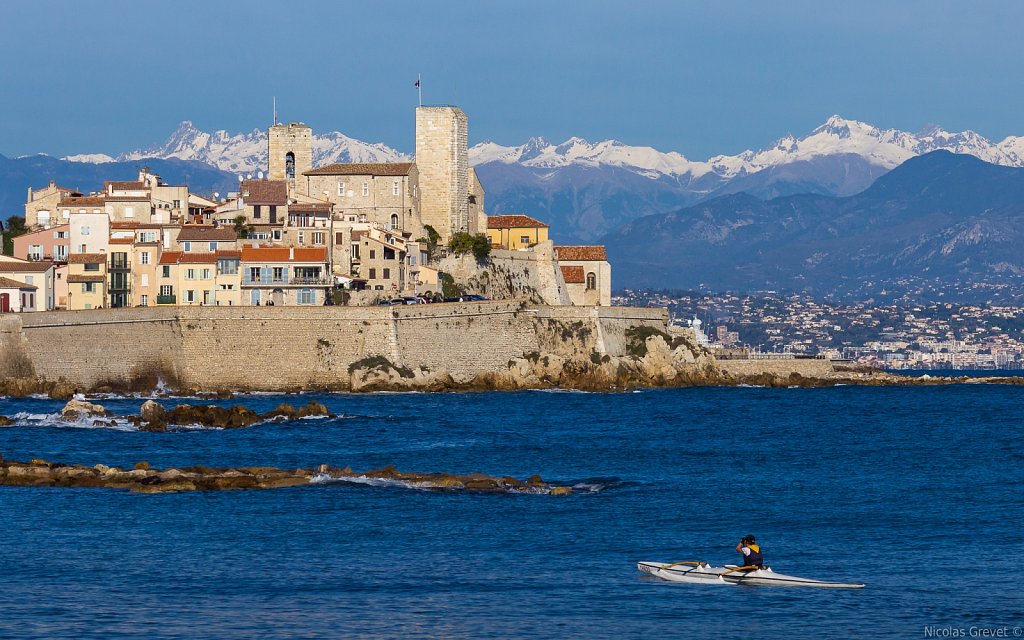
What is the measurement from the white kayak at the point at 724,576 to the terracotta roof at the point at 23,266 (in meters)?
55.0

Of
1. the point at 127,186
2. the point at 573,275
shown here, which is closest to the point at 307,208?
the point at 127,186

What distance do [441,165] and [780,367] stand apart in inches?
826

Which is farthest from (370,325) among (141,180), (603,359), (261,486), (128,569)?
(128,569)

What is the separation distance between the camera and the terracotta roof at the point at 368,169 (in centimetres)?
9650

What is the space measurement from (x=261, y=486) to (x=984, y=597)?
20329 mm

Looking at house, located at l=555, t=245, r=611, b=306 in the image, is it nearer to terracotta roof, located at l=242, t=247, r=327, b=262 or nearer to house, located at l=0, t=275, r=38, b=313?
terracotta roof, located at l=242, t=247, r=327, b=262

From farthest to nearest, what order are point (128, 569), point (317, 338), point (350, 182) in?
point (350, 182) < point (317, 338) < point (128, 569)

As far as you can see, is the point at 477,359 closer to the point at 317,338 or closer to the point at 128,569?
the point at 317,338

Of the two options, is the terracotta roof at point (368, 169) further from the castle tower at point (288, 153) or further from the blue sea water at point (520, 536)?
the blue sea water at point (520, 536)

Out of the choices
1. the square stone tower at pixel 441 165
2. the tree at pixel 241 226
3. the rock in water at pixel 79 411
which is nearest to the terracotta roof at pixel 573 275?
the square stone tower at pixel 441 165

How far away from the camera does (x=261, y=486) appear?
46.5 meters

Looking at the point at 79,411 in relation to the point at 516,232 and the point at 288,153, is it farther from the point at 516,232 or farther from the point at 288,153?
the point at 516,232

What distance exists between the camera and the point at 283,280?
83.1 m

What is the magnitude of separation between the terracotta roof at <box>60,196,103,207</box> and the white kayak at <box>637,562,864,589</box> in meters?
64.3
